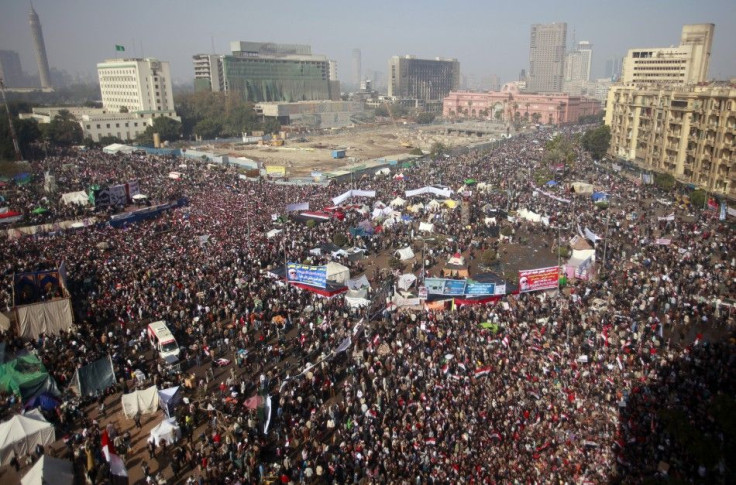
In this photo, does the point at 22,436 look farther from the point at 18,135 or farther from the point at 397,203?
the point at 18,135

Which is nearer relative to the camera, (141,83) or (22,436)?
(22,436)

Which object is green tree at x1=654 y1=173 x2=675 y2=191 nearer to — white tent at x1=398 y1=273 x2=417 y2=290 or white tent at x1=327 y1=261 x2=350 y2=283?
white tent at x1=398 y1=273 x2=417 y2=290

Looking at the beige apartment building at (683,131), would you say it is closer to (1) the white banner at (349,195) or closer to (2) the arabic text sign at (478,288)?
(1) the white banner at (349,195)

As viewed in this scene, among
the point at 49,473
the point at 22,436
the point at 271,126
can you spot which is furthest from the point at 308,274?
the point at 271,126

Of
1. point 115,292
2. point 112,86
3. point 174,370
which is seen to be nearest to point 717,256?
point 174,370

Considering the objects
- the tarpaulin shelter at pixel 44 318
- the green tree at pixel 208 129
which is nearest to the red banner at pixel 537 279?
the tarpaulin shelter at pixel 44 318

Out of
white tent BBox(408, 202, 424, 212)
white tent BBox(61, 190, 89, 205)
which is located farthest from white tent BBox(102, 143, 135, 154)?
white tent BBox(408, 202, 424, 212)

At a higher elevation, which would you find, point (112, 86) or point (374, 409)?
point (112, 86)

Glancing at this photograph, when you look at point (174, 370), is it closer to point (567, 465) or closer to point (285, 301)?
point (285, 301)
